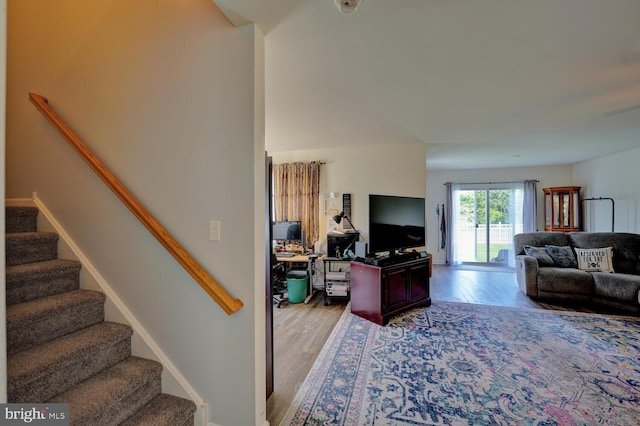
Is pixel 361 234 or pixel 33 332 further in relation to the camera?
pixel 361 234

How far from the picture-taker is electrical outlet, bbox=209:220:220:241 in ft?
5.13

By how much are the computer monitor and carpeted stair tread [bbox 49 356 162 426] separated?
9.45ft

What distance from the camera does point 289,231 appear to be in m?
4.49

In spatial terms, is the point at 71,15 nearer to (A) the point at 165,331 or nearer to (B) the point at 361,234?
(A) the point at 165,331

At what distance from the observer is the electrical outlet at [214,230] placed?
5.13 feet

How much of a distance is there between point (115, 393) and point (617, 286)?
17.3ft

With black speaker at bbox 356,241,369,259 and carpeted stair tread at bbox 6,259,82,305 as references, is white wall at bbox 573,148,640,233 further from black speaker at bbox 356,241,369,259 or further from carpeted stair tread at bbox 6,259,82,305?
carpeted stair tread at bbox 6,259,82,305

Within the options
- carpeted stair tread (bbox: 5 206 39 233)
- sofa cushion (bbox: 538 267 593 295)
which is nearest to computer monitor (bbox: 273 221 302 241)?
carpeted stair tread (bbox: 5 206 39 233)

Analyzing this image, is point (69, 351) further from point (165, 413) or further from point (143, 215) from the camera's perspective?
point (143, 215)

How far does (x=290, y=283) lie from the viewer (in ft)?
12.9

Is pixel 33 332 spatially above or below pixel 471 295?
above

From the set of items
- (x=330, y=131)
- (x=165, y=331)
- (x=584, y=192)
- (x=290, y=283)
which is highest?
(x=330, y=131)

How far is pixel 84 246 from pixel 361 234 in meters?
3.46

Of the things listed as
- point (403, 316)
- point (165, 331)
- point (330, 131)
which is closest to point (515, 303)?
point (403, 316)
